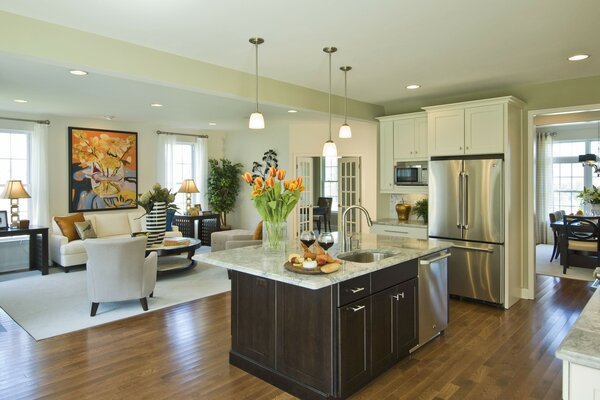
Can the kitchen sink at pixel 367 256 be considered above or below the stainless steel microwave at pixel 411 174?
below

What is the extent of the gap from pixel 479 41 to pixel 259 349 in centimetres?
309

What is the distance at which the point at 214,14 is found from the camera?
2867 mm

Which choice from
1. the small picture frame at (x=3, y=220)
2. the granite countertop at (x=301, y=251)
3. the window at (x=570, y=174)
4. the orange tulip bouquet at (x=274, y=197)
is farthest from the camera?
the window at (x=570, y=174)

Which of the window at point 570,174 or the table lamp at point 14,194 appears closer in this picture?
the table lamp at point 14,194

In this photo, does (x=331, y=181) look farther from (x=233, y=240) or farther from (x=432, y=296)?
(x=432, y=296)

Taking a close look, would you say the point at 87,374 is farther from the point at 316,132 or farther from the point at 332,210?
the point at 332,210

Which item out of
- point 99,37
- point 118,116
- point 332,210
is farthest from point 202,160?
point 99,37

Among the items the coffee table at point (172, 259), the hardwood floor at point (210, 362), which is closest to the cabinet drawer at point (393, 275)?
the hardwood floor at point (210, 362)

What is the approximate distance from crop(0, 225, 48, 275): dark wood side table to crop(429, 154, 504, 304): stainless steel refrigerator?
5.81m

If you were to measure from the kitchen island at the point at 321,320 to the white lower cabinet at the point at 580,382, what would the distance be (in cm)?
133

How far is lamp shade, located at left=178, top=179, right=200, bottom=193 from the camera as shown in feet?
28.2

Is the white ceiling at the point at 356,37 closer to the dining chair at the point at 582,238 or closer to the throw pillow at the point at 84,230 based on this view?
the throw pillow at the point at 84,230

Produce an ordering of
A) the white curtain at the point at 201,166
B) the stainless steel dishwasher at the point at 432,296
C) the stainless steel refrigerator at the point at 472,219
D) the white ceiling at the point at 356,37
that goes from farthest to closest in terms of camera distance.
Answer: the white curtain at the point at 201,166 → the stainless steel refrigerator at the point at 472,219 → the stainless steel dishwasher at the point at 432,296 → the white ceiling at the point at 356,37

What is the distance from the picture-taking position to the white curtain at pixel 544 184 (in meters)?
9.31
